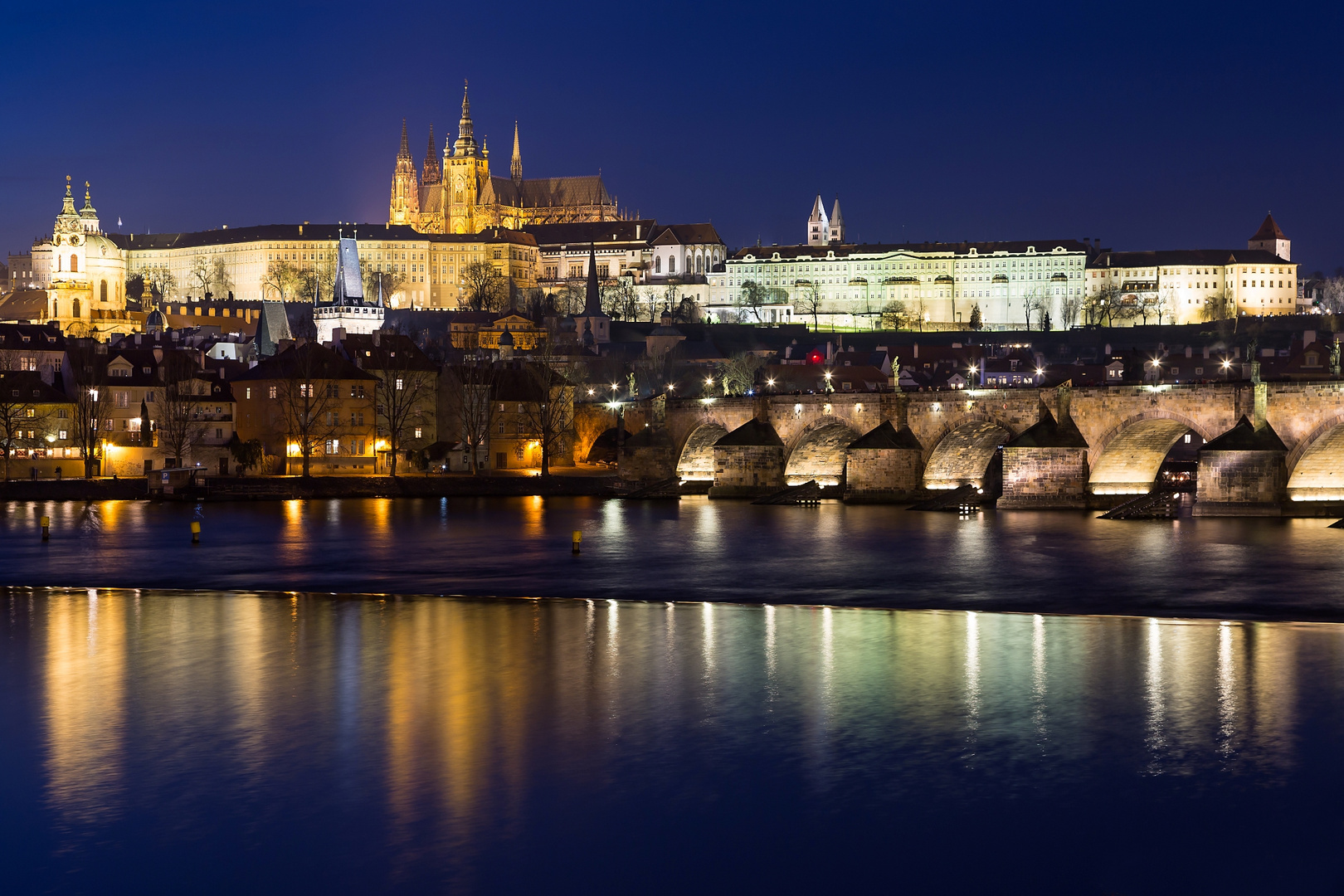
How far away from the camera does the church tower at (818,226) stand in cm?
19550

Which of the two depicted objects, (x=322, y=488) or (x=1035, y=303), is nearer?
(x=322, y=488)

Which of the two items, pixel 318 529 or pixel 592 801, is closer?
pixel 592 801

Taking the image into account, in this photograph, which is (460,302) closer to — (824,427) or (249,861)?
(824,427)

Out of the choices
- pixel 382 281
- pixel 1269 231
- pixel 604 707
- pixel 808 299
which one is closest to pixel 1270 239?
pixel 1269 231

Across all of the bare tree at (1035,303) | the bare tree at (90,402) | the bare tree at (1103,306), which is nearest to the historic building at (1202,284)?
the bare tree at (1103,306)

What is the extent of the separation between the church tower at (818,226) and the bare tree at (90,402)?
14015 cm

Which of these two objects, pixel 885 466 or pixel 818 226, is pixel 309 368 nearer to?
pixel 885 466

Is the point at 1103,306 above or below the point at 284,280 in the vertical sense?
below

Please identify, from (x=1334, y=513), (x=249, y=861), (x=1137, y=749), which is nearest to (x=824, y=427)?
(x=1334, y=513)

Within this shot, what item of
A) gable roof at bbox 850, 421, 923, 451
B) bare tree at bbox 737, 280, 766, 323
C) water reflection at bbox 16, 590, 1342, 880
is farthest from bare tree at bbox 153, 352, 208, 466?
bare tree at bbox 737, 280, 766, 323

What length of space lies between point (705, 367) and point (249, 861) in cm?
8516

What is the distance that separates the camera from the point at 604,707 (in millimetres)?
19297

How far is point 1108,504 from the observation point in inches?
1795

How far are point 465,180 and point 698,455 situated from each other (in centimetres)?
13838
